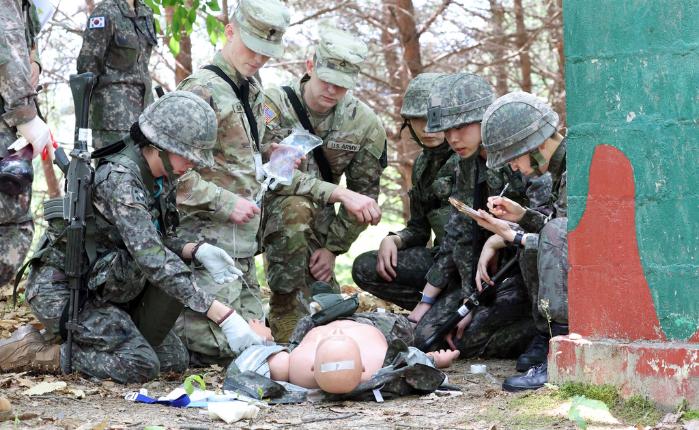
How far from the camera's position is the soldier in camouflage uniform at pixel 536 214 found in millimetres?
4699

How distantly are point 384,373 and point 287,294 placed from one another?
2175 mm

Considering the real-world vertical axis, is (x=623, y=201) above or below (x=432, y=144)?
below

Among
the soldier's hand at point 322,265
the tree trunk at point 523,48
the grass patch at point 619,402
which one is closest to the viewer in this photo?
the grass patch at point 619,402

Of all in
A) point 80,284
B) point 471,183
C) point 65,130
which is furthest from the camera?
Result: point 65,130

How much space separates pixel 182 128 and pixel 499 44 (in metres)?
5.94

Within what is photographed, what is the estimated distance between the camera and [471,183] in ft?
19.9

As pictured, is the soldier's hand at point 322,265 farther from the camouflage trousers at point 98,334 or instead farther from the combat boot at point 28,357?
the combat boot at point 28,357

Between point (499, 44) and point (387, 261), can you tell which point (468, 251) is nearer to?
point (387, 261)

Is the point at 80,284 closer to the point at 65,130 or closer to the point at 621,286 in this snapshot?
the point at 621,286

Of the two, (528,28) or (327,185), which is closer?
(327,185)

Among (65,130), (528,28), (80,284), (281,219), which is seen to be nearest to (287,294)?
(281,219)

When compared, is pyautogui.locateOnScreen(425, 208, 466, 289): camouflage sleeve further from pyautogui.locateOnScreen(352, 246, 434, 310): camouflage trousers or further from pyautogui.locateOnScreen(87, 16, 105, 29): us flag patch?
pyautogui.locateOnScreen(87, 16, 105, 29): us flag patch

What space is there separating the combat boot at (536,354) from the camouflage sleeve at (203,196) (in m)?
1.90

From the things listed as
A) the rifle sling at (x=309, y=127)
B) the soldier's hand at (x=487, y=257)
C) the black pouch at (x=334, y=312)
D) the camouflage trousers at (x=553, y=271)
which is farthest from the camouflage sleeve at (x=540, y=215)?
the rifle sling at (x=309, y=127)
